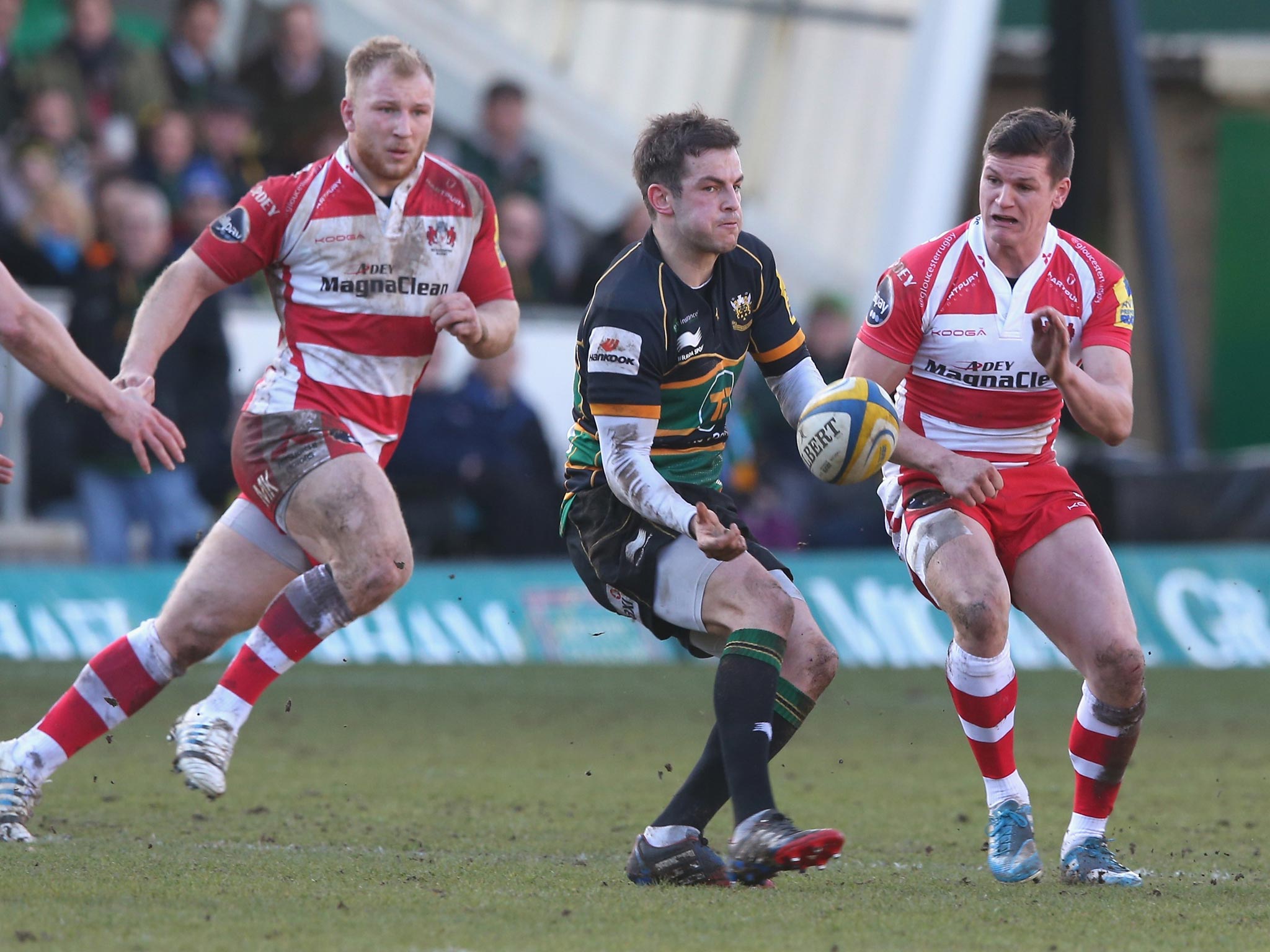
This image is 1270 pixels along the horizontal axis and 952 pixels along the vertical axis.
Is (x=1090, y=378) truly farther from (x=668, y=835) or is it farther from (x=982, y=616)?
(x=668, y=835)

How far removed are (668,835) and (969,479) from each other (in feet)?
4.79

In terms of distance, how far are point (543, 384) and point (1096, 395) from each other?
27.6 ft

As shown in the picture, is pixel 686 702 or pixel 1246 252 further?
pixel 1246 252

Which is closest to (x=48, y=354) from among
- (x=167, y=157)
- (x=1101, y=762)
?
(x=1101, y=762)

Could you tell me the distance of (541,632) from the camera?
1240cm

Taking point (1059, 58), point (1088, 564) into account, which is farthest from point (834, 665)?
point (1059, 58)

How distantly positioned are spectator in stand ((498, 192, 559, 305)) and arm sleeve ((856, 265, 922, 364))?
7245 millimetres

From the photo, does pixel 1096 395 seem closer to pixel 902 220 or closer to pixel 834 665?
pixel 834 665

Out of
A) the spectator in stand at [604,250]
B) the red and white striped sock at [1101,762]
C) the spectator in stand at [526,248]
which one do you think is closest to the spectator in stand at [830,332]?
the spectator in stand at [604,250]

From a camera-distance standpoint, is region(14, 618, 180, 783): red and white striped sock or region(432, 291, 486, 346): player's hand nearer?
region(432, 291, 486, 346): player's hand

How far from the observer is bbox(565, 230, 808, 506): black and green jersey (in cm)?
561

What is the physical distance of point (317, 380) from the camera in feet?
21.4

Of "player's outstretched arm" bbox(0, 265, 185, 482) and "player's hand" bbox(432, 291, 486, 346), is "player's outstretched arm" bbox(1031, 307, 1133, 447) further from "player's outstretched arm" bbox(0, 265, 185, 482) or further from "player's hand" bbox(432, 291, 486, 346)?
"player's outstretched arm" bbox(0, 265, 185, 482)

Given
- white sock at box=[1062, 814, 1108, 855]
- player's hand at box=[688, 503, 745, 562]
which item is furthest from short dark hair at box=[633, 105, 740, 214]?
white sock at box=[1062, 814, 1108, 855]
